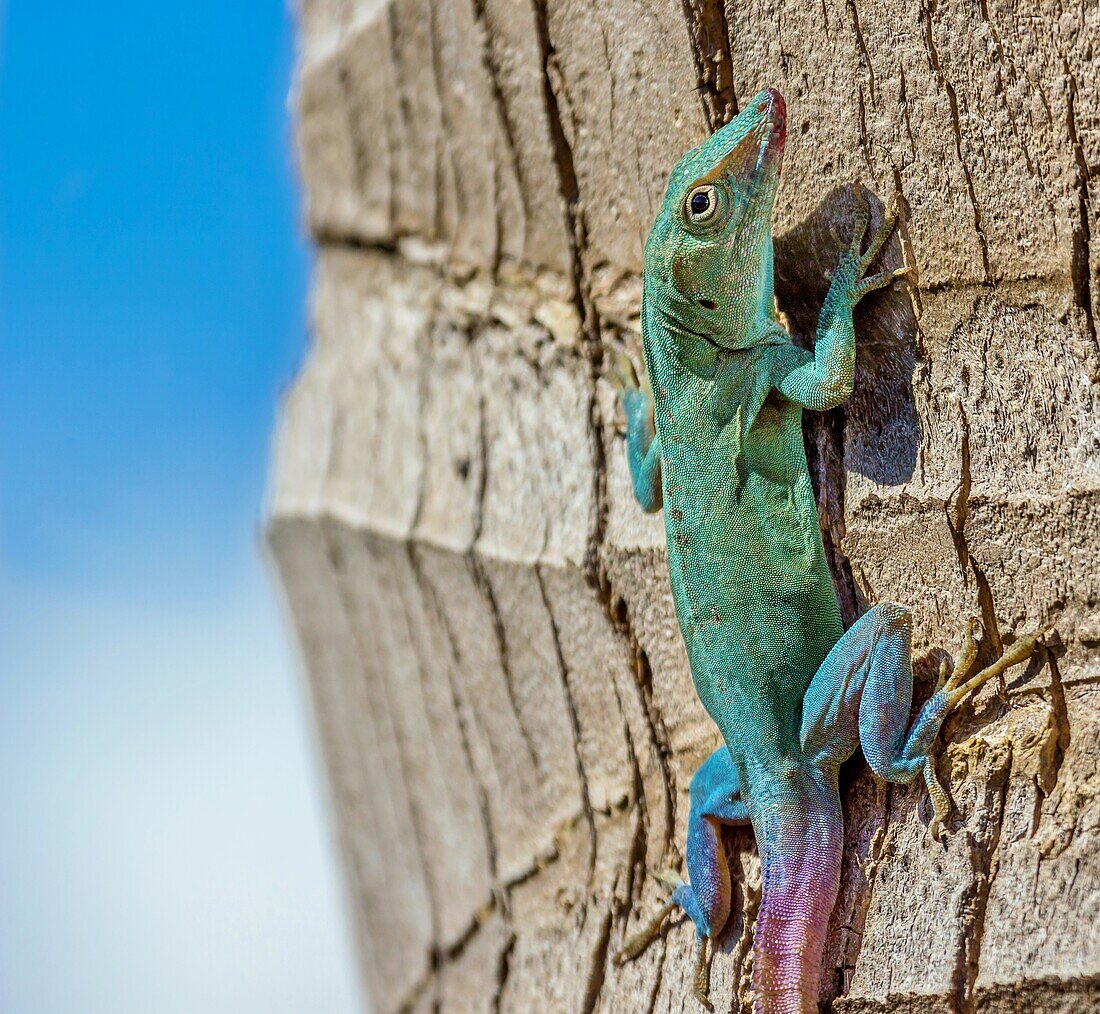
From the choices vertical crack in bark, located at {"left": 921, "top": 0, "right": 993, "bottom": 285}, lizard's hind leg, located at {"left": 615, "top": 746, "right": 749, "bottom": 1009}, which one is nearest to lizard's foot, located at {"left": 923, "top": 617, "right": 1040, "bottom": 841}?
lizard's hind leg, located at {"left": 615, "top": 746, "right": 749, "bottom": 1009}

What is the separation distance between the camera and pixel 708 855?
1.96 metres

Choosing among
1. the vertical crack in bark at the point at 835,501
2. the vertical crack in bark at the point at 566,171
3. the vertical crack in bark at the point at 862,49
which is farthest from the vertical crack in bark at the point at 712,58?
the vertical crack in bark at the point at 835,501

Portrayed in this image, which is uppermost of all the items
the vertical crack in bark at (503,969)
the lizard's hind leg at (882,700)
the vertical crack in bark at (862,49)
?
the vertical crack in bark at (862,49)

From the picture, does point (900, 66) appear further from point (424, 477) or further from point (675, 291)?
point (424, 477)

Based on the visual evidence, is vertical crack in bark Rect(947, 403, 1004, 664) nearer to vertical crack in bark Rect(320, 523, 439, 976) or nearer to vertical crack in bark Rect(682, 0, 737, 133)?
vertical crack in bark Rect(682, 0, 737, 133)

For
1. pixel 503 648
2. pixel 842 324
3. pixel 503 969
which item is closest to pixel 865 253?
pixel 842 324

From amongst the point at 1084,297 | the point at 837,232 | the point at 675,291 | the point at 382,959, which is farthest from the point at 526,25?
the point at 382,959

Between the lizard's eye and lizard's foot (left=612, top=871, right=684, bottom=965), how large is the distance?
1.13m

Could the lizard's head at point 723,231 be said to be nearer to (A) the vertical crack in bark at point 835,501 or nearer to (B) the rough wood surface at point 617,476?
(B) the rough wood surface at point 617,476

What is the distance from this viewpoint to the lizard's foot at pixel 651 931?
205 cm

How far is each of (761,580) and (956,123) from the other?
28.9 inches

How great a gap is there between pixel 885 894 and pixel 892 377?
757 mm

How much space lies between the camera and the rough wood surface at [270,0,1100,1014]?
1593 millimetres

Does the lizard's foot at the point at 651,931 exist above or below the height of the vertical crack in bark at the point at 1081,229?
below
